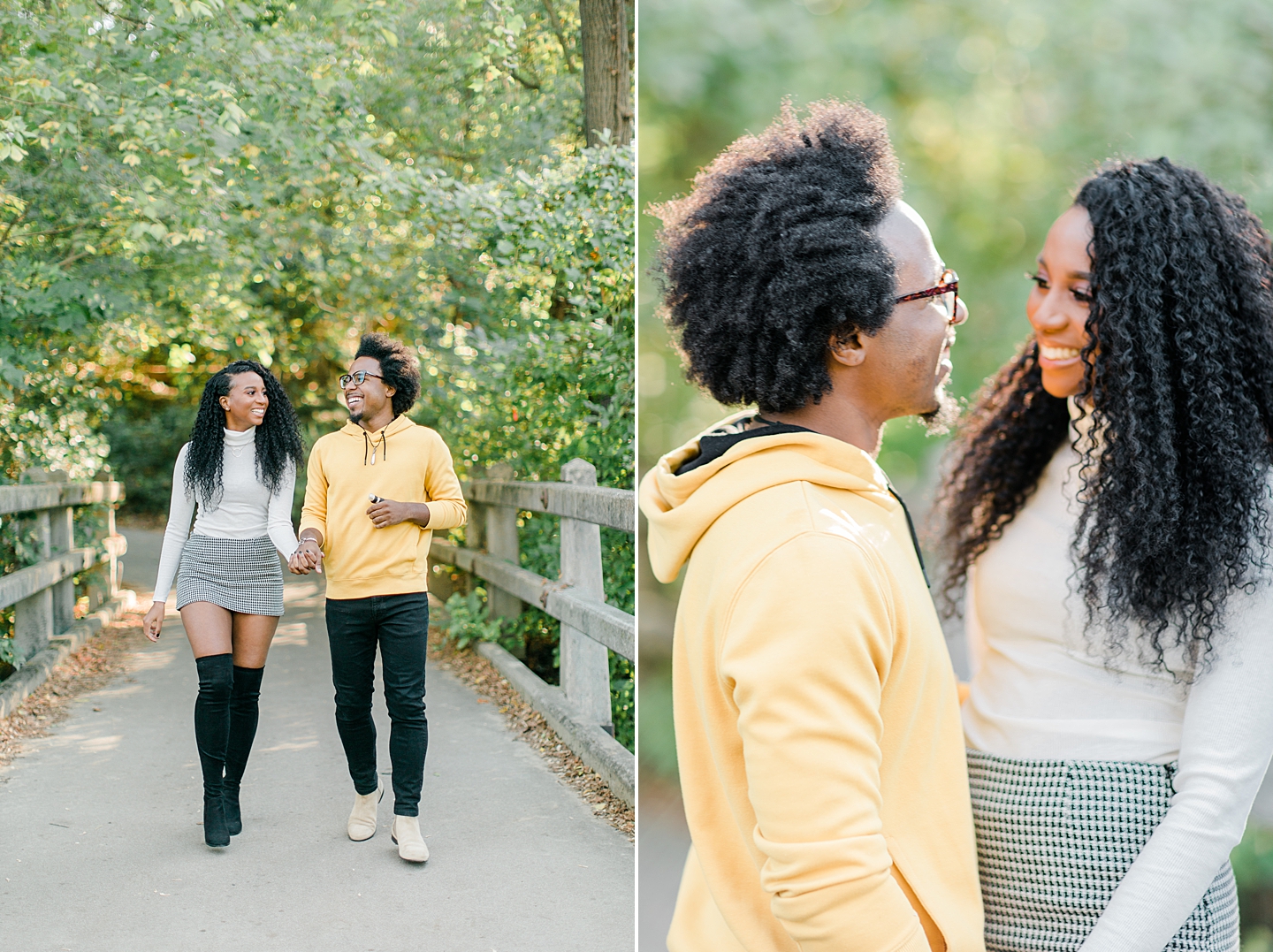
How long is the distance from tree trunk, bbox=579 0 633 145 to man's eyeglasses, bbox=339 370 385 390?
880 mm

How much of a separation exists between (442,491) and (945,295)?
1394 millimetres

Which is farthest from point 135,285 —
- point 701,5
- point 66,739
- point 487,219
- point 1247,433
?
point 1247,433

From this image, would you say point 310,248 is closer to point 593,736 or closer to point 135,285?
point 135,285

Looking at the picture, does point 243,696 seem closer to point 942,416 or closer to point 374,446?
point 374,446

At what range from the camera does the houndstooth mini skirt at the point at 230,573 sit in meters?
1.98

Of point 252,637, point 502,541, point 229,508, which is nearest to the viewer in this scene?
point 229,508

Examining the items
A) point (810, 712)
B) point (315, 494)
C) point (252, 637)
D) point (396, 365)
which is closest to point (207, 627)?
point (252, 637)

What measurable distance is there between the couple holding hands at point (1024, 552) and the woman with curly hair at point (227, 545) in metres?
1.13

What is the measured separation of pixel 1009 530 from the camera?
1244mm

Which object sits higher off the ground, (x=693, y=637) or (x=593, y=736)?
(x=693, y=637)

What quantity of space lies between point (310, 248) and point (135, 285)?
373 millimetres

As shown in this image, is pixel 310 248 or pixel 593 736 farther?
pixel 593 736

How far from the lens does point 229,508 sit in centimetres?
198

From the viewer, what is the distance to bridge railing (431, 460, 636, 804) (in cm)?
253
